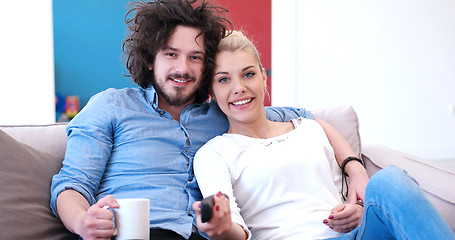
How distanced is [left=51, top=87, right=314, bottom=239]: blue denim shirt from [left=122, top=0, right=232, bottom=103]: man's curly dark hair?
0.11 m

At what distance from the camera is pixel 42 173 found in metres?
1.47

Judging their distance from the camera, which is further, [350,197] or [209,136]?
[209,136]

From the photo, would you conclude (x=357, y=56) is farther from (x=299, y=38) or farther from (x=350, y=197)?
(x=350, y=197)

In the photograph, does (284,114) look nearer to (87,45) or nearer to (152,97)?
(152,97)

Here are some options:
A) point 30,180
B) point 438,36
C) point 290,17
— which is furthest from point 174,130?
point 438,36

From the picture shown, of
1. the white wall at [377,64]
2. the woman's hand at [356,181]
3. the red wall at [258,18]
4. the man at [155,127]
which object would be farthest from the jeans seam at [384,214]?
the red wall at [258,18]

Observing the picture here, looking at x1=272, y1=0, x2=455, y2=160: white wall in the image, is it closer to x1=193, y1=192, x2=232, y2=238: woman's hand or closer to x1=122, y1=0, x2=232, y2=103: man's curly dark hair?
x1=122, y1=0, x2=232, y2=103: man's curly dark hair

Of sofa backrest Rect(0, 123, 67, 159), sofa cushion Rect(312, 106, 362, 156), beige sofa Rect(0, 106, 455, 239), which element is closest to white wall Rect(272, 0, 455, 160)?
sofa cushion Rect(312, 106, 362, 156)

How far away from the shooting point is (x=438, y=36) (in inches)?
211

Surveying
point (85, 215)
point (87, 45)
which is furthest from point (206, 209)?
point (87, 45)

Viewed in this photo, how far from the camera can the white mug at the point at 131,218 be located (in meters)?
1.00

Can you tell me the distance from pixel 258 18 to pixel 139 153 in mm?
3730

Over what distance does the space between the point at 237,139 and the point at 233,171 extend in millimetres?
137

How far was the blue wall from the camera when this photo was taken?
16.5 feet
